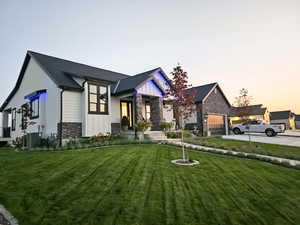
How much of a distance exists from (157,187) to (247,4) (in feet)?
44.7

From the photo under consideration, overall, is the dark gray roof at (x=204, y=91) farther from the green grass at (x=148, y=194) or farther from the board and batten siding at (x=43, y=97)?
the green grass at (x=148, y=194)

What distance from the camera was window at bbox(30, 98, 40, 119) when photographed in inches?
525

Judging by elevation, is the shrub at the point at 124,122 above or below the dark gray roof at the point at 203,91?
below

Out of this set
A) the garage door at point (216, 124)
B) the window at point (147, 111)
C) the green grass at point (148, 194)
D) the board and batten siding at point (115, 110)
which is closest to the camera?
the green grass at point (148, 194)

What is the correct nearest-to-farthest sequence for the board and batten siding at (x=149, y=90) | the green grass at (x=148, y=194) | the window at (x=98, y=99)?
the green grass at (x=148, y=194)
the window at (x=98, y=99)
the board and batten siding at (x=149, y=90)

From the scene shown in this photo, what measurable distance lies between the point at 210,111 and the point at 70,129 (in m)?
16.5

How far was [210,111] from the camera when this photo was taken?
21484 millimetres

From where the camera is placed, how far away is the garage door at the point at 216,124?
21203mm

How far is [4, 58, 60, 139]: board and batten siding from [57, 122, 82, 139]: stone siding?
646 millimetres

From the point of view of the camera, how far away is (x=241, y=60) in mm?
17141

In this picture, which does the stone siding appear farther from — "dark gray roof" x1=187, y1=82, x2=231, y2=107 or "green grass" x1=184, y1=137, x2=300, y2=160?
"dark gray roof" x1=187, y1=82, x2=231, y2=107

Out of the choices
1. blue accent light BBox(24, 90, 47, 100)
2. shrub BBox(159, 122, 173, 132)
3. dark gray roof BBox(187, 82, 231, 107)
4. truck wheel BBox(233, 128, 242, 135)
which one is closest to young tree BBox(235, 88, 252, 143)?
shrub BBox(159, 122, 173, 132)

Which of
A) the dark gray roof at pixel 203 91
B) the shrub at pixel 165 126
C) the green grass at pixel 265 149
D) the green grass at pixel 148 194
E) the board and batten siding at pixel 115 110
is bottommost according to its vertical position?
the green grass at pixel 265 149

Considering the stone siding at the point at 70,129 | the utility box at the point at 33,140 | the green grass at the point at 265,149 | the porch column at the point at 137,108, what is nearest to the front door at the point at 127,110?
the porch column at the point at 137,108
